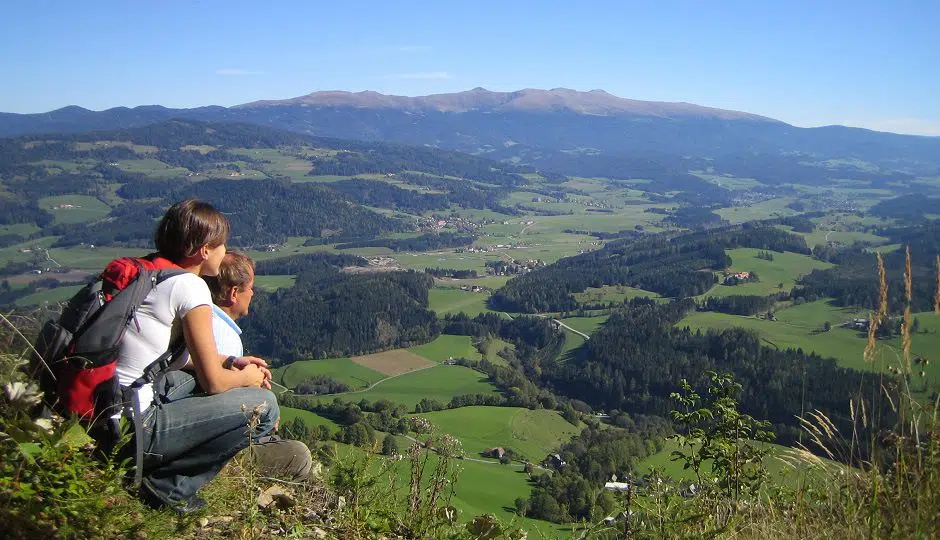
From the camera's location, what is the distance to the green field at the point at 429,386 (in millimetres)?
40781

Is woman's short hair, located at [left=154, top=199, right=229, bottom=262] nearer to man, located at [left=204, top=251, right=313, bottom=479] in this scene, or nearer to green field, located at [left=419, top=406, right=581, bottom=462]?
man, located at [left=204, top=251, right=313, bottom=479]

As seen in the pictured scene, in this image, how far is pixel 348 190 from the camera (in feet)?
474

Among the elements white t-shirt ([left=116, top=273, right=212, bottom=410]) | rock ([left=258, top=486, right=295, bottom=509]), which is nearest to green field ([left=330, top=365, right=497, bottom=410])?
rock ([left=258, top=486, right=295, bottom=509])

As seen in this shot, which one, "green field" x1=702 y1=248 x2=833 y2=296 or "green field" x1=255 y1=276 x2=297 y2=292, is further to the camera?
"green field" x1=255 y1=276 x2=297 y2=292

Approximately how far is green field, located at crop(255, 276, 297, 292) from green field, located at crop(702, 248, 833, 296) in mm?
48971

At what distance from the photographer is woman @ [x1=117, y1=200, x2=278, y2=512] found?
10.2 feet

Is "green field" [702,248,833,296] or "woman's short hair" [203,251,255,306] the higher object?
"woman's short hair" [203,251,255,306]

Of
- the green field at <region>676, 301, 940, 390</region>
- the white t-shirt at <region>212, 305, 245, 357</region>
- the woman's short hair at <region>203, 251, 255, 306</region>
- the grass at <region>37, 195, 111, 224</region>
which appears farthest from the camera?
the grass at <region>37, 195, 111, 224</region>

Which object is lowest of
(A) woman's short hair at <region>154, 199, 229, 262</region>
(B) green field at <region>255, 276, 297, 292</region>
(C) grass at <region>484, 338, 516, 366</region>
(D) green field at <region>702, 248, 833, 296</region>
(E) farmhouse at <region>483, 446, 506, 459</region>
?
(C) grass at <region>484, 338, 516, 366</region>

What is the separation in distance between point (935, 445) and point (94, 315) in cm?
395

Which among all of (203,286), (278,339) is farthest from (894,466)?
(278,339)

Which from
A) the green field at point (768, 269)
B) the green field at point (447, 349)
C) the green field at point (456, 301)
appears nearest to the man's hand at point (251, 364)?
the green field at point (447, 349)

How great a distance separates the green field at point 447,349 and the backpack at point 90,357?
161 ft

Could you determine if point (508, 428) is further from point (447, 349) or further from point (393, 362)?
point (447, 349)
